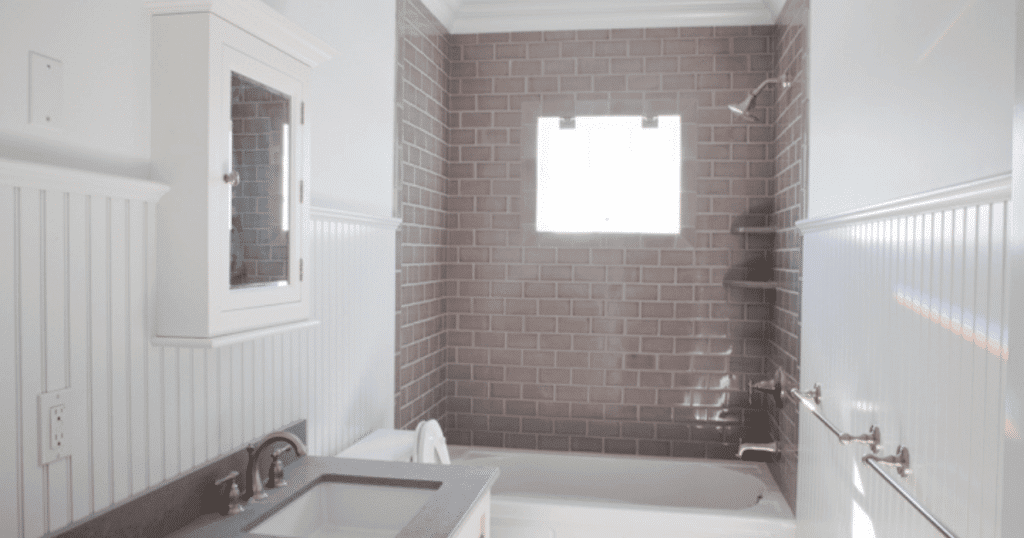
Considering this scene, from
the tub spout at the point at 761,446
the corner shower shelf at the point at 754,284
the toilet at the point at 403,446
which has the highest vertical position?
the corner shower shelf at the point at 754,284

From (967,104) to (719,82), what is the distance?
2.41m

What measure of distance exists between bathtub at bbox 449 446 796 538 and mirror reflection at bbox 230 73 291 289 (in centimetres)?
176

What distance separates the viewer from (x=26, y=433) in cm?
120

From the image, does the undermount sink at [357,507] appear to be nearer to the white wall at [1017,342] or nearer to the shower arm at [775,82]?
the white wall at [1017,342]

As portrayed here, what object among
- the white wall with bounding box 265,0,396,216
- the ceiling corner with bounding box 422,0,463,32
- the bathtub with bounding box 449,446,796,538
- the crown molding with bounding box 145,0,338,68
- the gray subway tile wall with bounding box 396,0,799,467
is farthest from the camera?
the gray subway tile wall with bounding box 396,0,799,467

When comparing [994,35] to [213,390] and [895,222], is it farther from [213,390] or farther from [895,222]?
[213,390]

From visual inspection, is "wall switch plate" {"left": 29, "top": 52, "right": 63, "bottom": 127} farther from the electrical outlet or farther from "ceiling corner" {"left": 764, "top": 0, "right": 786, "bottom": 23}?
"ceiling corner" {"left": 764, "top": 0, "right": 786, "bottom": 23}

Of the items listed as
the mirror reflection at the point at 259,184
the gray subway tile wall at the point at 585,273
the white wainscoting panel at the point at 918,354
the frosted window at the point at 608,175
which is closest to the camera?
the white wainscoting panel at the point at 918,354

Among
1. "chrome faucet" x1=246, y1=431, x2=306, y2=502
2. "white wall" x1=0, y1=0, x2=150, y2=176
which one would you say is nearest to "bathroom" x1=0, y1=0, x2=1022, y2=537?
"white wall" x1=0, y1=0, x2=150, y2=176

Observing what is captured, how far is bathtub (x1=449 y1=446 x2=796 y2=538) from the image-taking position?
2.88 metres

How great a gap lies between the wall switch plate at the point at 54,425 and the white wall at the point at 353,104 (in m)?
1.15

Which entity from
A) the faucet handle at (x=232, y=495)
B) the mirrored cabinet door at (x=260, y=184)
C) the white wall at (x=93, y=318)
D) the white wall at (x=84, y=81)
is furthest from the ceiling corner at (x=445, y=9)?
the faucet handle at (x=232, y=495)

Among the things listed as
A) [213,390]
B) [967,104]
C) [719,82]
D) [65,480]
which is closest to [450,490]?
[213,390]

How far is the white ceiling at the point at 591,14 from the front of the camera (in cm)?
365
